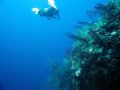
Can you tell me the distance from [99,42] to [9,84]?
40.1 m

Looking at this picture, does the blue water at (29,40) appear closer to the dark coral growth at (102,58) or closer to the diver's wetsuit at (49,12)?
the diver's wetsuit at (49,12)

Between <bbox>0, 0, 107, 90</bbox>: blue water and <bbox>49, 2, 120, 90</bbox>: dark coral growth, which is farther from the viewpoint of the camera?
<bbox>0, 0, 107, 90</bbox>: blue water

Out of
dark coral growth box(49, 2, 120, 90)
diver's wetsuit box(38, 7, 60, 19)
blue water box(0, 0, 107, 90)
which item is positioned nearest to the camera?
dark coral growth box(49, 2, 120, 90)

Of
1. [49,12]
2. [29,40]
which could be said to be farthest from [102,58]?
[29,40]

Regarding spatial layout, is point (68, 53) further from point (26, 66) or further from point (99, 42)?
point (26, 66)

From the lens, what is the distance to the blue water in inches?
1861

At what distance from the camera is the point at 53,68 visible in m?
11.9

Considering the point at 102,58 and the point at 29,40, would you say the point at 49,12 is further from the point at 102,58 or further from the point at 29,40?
the point at 29,40

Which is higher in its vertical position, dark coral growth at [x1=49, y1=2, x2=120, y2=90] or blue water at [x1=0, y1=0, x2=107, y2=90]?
blue water at [x1=0, y1=0, x2=107, y2=90]

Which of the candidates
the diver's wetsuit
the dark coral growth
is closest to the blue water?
the diver's wetsuit

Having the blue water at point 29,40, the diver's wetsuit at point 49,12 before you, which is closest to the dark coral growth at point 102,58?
the diver's wetsuit at point 49,12

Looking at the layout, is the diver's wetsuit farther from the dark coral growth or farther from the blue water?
the blue water

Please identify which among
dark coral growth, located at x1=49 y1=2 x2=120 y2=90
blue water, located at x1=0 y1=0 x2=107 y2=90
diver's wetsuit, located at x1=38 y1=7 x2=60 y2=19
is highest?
blue water, located at x1=0 y1=0 x2=107 y2=90

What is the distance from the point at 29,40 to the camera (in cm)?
7250
